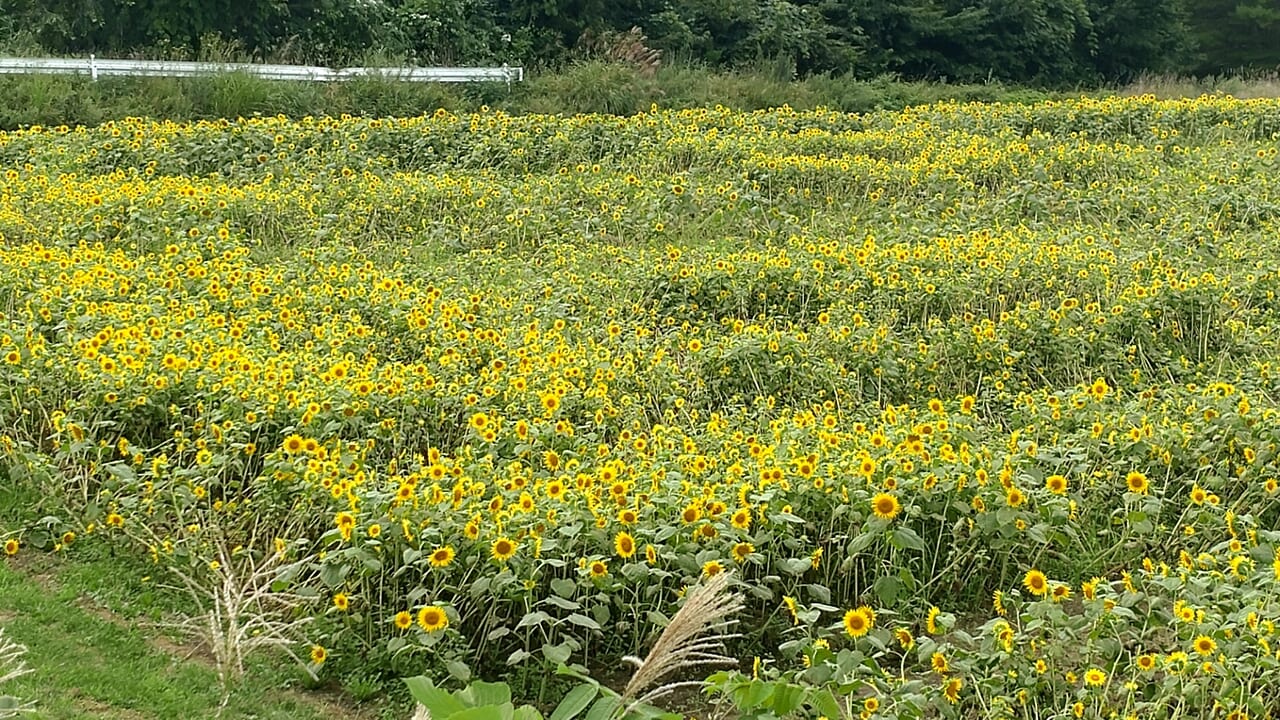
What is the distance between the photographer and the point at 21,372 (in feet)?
15.0

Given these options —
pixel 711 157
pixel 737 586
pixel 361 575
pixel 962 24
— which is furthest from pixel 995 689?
pixel 962 24

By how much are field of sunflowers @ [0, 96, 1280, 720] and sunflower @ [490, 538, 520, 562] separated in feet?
0.05

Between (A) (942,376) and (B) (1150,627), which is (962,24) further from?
(B) (1150,627)

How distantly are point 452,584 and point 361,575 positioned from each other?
0.83 ft

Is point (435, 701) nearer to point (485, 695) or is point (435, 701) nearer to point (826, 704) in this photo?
point (485, 695)

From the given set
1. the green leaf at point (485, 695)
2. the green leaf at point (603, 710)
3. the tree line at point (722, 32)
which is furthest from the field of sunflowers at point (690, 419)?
the tree line at point (722, 32)

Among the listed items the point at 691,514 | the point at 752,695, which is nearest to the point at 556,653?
the point at 691,514

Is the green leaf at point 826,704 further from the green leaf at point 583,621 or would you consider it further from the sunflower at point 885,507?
the sunflower at point 885,507

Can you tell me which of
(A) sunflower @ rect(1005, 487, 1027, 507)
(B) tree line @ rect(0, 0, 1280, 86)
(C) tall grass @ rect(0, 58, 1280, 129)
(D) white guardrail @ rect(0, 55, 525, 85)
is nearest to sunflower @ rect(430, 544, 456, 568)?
(A) sunflower @ rect(1005, 487, 1027, 507)

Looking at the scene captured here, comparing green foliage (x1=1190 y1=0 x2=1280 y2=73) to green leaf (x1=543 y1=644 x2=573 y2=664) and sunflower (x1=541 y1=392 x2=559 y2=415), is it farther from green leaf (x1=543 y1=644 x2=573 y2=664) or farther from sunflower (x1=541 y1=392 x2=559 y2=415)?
green leaf (x1=543 y1=644 x2=573 y2=664)

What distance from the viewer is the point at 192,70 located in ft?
40.4

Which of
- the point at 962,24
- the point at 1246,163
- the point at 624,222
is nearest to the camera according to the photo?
the point at 624,222

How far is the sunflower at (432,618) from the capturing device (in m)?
3.12

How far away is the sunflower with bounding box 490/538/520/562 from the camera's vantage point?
327 centimetres
